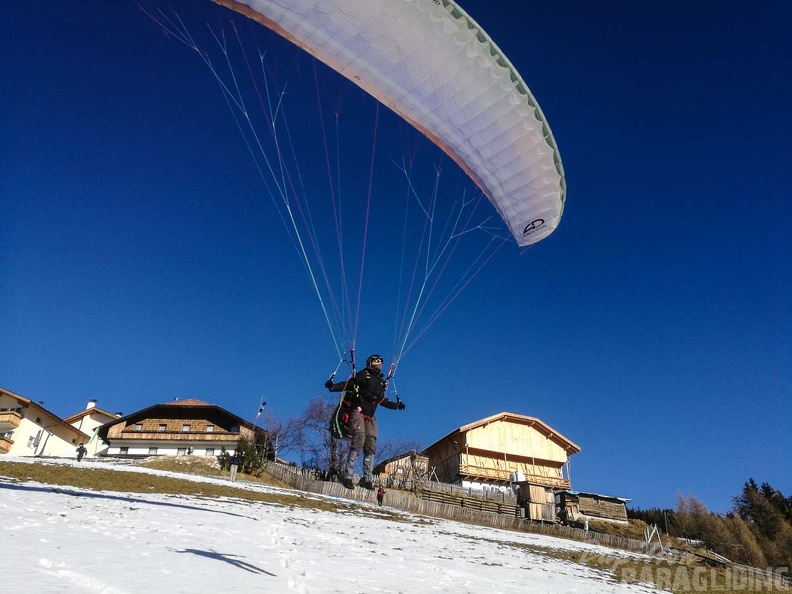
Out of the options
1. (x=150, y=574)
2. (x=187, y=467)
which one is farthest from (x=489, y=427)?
(x=150, y=574)

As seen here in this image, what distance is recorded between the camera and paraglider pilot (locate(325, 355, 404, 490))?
31.8 ft

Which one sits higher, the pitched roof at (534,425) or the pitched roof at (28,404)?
the pitched roof at (534,425)

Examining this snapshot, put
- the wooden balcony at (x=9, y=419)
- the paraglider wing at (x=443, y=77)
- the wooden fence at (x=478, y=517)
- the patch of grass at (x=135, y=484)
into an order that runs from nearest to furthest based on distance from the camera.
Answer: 1. the paraglider wing at (x=443, y=77)
2. the patch of grass at (x=135, y=484)
3. the wooden fence at (x=478, y=517)
4. the wooden balcony at (x=9, y=419)

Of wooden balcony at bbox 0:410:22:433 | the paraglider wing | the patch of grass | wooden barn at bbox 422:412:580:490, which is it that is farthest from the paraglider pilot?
wooden balcony at bbox 0:410:22:433

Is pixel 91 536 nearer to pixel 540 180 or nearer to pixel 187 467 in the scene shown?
pixel 540 180

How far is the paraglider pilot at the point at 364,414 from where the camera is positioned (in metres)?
9.70

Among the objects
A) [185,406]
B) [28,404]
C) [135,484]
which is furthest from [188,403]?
[135,484]

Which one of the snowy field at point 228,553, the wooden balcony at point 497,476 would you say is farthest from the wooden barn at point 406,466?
the snowy field at point 228,553

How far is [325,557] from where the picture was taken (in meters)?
7.62

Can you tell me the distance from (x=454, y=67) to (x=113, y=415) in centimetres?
5279

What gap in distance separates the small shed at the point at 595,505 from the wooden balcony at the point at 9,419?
38.9m

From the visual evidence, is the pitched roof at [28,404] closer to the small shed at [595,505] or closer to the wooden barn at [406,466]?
the wooden barn at [406,466]

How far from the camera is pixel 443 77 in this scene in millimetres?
9664

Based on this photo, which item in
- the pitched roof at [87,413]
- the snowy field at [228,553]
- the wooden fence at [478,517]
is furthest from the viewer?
the pitched roof at [87,413]
